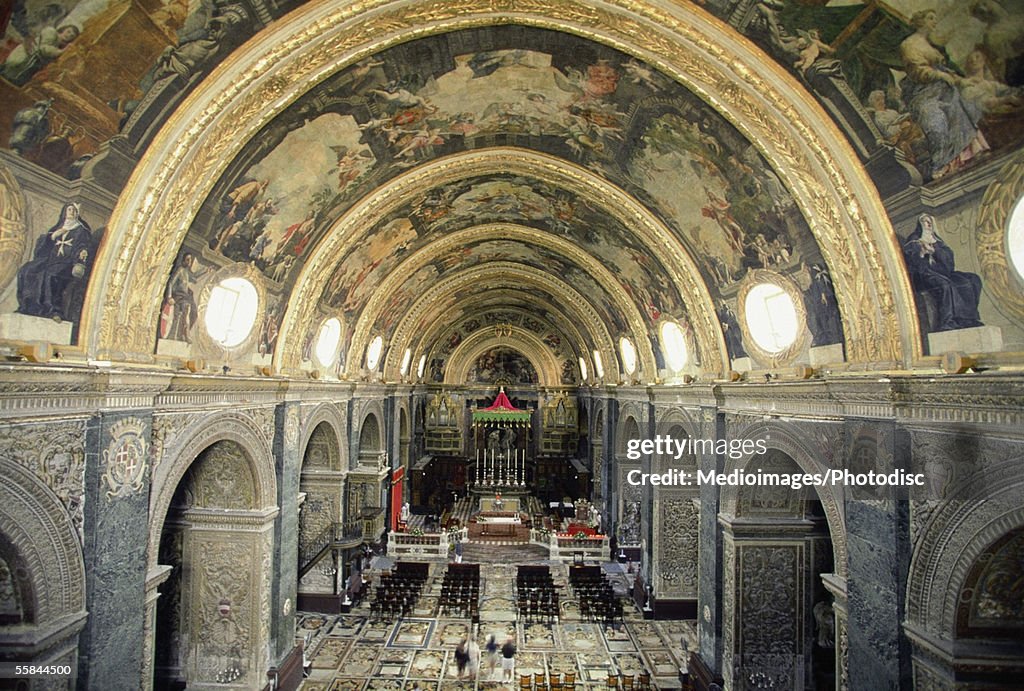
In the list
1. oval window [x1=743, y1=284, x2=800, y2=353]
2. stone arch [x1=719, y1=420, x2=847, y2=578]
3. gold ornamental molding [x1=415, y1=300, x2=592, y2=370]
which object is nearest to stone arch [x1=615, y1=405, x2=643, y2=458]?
gold ornamental molding [x1=415, y1=300, x2=592, y2=370]

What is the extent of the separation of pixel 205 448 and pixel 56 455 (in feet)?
13.7

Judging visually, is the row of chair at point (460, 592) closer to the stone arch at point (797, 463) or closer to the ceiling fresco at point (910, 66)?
the stone arch at point (797, 463)

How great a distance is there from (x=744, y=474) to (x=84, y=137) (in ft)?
41.4

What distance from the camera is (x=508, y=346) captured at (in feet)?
130

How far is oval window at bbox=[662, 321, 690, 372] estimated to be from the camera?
657 inches

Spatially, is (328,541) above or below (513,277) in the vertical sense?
below

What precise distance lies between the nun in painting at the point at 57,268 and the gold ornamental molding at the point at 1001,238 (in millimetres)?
10386

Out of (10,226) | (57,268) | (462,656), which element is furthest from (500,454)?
(10,226)

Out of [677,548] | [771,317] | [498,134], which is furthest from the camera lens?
[677,548]

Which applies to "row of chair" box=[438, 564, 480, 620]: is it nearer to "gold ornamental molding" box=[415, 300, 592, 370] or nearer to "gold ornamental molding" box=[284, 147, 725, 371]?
"gold ornamental molding" box=[415, 300, 592, 370]

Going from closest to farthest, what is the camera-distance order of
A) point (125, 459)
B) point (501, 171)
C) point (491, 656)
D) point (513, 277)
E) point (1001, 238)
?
point (1001, 238)
point (125, 459)
point (501, 171)
point (491, 656)
point (513, 277)

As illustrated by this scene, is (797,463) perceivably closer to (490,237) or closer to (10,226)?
(10,226)

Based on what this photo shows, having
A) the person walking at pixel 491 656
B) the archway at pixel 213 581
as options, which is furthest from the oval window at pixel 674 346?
the archway at pixel 213 581

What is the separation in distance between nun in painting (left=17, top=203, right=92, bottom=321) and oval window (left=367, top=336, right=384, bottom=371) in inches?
577
